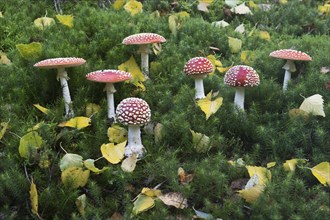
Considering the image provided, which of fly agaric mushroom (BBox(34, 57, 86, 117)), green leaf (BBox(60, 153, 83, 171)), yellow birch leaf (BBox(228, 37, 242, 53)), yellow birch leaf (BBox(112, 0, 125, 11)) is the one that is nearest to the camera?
green leaf (BBox(60, 153, 83, 171))

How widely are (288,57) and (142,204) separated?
1860 mm

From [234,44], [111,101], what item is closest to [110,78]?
[111,101]

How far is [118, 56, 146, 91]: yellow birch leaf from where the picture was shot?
158 inches

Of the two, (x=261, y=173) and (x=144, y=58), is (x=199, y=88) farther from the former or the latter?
(x=261, y=173)

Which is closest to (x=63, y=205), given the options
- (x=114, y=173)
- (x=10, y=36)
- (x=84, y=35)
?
(x=114, y=173)

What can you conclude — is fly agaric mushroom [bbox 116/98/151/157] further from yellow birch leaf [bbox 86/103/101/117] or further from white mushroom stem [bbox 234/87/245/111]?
white mushroom stem [bbox 234/87/245/111]

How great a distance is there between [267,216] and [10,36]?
3531 millimetres

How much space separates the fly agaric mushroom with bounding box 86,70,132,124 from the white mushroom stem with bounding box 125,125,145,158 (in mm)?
345

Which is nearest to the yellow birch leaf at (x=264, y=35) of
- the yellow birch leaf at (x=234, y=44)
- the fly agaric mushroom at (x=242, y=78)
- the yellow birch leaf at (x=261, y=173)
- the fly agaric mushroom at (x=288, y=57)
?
the yellow birch leaf at (x=234, y=44)

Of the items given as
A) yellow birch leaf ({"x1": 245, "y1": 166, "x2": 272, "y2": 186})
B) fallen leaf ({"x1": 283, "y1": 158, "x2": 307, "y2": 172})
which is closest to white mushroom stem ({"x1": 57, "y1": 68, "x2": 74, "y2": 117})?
yellow birch leaf ({"x1": 245, "y1": 166, "x2": 272, "y2": 186})

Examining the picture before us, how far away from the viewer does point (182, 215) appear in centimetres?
278

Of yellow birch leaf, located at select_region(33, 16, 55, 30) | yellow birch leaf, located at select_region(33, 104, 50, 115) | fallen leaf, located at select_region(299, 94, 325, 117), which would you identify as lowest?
yellow birch leaf, located at select_region(33, 104, 50, 115)

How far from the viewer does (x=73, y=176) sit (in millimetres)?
2902

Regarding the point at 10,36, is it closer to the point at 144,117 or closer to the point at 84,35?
the point at 84,35
